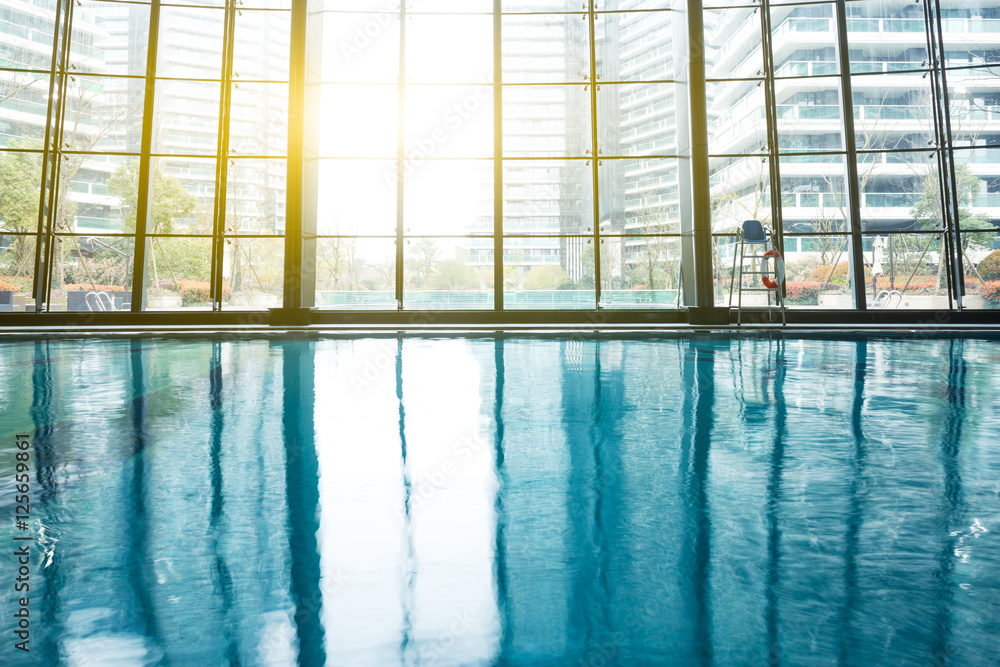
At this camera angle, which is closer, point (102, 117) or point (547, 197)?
point (102, 117)

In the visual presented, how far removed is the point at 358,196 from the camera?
8.38m

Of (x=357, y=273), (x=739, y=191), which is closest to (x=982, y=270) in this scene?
(x=739, y=191)

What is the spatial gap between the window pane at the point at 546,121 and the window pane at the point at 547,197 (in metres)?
0.19

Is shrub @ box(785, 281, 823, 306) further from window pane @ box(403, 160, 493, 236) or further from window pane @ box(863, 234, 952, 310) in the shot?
window pane @ box(403, 160, 493, 236)

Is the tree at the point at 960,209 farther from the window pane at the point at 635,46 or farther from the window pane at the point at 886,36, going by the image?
the window pane at the point at 635,46

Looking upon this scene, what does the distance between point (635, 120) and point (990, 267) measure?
4964mm

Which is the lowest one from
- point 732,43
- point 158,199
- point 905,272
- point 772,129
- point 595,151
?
point 905,272

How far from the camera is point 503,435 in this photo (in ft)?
6.75

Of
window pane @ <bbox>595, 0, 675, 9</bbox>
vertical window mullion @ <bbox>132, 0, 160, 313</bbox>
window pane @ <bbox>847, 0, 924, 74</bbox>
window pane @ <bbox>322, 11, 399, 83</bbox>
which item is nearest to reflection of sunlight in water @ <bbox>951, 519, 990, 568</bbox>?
window pane @ <bbox>322, 11, 399, 83</bbox>

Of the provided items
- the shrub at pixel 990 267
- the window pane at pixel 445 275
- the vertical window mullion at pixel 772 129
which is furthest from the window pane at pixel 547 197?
the shrub at pixel 990 267

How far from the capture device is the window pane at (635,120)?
838 centimetres

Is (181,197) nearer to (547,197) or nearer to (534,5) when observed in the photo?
(547,197)

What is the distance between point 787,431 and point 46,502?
7.11 feet

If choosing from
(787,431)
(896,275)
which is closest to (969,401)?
(787,431)
